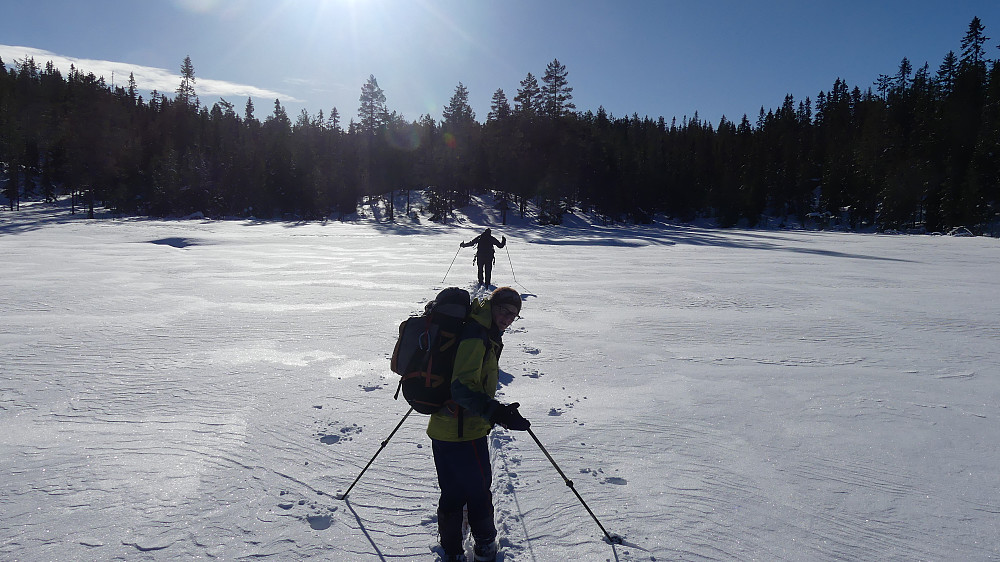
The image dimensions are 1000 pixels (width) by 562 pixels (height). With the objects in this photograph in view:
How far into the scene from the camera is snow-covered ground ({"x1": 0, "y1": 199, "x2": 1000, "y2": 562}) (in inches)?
135

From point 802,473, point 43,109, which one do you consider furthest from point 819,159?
point 43,109

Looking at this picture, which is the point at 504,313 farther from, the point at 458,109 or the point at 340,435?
the point at 458,109

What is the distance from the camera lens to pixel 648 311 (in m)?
11.3

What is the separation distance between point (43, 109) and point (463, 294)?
4279 inches

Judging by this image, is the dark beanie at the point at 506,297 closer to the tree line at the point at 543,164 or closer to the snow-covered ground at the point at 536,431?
the snow-covered ground at the point at 536,431

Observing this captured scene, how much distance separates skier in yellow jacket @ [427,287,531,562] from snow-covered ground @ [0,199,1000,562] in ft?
1.12

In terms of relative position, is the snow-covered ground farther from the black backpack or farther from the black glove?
the black backpack

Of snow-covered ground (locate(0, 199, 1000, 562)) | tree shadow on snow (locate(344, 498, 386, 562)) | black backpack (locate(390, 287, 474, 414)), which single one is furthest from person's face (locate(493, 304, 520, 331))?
tree shadow on snow (locate(344, 498, 386, 562))

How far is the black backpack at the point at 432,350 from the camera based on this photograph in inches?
108

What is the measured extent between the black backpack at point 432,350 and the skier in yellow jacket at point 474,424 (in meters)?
0.08

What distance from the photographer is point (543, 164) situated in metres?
57.3

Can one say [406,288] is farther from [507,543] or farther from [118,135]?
[118,135]

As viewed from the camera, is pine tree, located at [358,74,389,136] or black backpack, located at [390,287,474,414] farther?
pine tree, located at [358,74,389,136]

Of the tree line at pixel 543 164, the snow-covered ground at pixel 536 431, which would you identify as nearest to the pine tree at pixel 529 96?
the tree line at pixel 543 164
